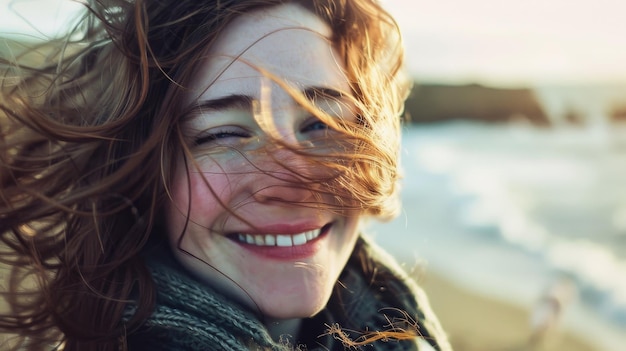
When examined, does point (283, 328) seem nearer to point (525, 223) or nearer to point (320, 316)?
point (320, 316)

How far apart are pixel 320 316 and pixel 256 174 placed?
57cm

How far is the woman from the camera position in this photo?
1577 millimetres

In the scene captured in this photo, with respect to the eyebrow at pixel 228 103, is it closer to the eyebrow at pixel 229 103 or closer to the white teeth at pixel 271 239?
the eyebrow at pixel 229 103

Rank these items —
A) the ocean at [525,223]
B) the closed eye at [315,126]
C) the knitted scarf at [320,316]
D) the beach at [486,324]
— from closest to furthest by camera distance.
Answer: the knitted scarf at [320,316] → the closed eye at [315,126] → the beach at [486,324] → the ocean at [525,223]

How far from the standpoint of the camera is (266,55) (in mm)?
1602

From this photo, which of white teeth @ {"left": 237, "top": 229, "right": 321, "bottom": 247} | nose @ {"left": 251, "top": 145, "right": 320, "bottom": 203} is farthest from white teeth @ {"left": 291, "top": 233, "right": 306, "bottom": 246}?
nose @ {"left": 251, "top": 145, "right": 320, "bottom": 203}

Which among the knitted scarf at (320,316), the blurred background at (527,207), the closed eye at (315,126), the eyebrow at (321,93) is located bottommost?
the blurred background at (527,207)

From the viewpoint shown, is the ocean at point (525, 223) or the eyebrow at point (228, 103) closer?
the eyebrow at point (228, 103)

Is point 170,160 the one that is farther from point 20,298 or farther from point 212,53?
point 20,298

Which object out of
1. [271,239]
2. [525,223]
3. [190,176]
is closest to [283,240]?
[271,239]

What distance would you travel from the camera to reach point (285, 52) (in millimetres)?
1617

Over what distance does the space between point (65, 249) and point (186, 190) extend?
0.37m

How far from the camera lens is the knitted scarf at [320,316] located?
1.55 meters

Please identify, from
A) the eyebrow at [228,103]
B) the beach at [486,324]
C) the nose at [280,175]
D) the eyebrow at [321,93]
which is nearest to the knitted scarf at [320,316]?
the nose at [280,175]
